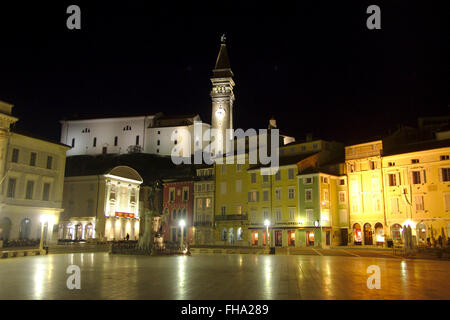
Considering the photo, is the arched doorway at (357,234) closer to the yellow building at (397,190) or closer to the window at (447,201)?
the yellow building at (397,190)

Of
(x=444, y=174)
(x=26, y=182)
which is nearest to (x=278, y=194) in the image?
(x=444, y=174)

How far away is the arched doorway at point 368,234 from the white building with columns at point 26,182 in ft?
119

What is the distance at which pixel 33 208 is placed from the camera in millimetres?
47438

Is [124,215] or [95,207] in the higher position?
[95,207]

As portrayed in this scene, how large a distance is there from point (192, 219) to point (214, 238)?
17.3ft

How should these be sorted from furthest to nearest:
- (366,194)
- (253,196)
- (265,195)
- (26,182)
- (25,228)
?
(253,196)
(265,195)
(366,194)
(26,182)
(25,228)

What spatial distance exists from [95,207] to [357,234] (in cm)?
3749

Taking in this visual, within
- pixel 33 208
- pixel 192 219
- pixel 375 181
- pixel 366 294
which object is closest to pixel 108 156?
pixel 192 219

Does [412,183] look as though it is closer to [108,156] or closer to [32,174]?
[32,174]

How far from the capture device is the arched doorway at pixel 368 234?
47459 millimetres

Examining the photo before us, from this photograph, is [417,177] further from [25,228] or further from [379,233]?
[25,228]

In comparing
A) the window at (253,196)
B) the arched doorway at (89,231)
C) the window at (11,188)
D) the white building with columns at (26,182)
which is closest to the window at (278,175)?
the window at (253,196)

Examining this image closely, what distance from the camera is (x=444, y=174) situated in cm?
4178
